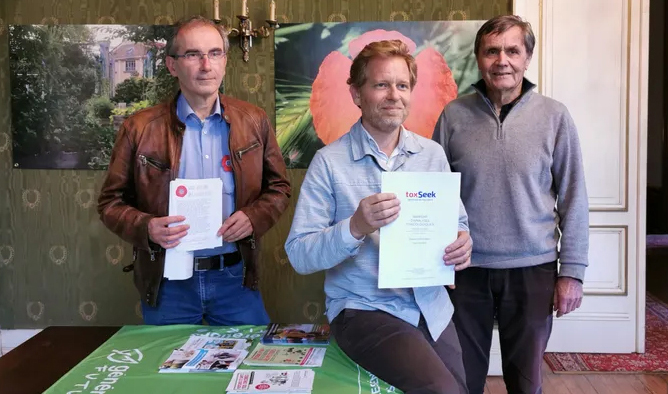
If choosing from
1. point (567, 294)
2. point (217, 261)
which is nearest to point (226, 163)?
point (217, 261)

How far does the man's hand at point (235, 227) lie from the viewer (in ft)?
6.67

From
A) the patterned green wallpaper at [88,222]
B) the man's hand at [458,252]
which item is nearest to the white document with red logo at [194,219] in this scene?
the man's hand at [458,252]

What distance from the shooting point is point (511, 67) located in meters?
2.05

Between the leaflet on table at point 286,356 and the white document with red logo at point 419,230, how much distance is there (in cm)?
28

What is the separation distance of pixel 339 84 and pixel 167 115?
65.0 inches

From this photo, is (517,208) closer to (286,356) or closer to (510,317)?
(510,317)

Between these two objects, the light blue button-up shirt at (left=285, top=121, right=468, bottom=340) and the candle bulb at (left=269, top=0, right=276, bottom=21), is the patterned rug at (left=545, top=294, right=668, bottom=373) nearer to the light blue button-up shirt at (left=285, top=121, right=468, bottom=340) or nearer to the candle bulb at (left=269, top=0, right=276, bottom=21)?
the light blue button-up shirt at (left=285, top=121, right=468, bottom=340)

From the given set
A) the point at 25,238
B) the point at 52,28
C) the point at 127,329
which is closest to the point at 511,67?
the point at 127,329

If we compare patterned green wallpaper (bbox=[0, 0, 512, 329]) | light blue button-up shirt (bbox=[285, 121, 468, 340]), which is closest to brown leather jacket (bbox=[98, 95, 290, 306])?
light blue button-up shirt (bbox=[285, 121, 468, 340])

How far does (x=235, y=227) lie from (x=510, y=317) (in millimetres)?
1028

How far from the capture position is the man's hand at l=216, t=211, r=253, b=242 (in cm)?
203

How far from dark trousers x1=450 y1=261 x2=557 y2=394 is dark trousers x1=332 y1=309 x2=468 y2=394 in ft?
1.33

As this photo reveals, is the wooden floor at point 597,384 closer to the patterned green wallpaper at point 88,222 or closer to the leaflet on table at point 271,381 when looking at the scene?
the patterned green wallpaper at point 88,222

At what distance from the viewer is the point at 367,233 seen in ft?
5.10
